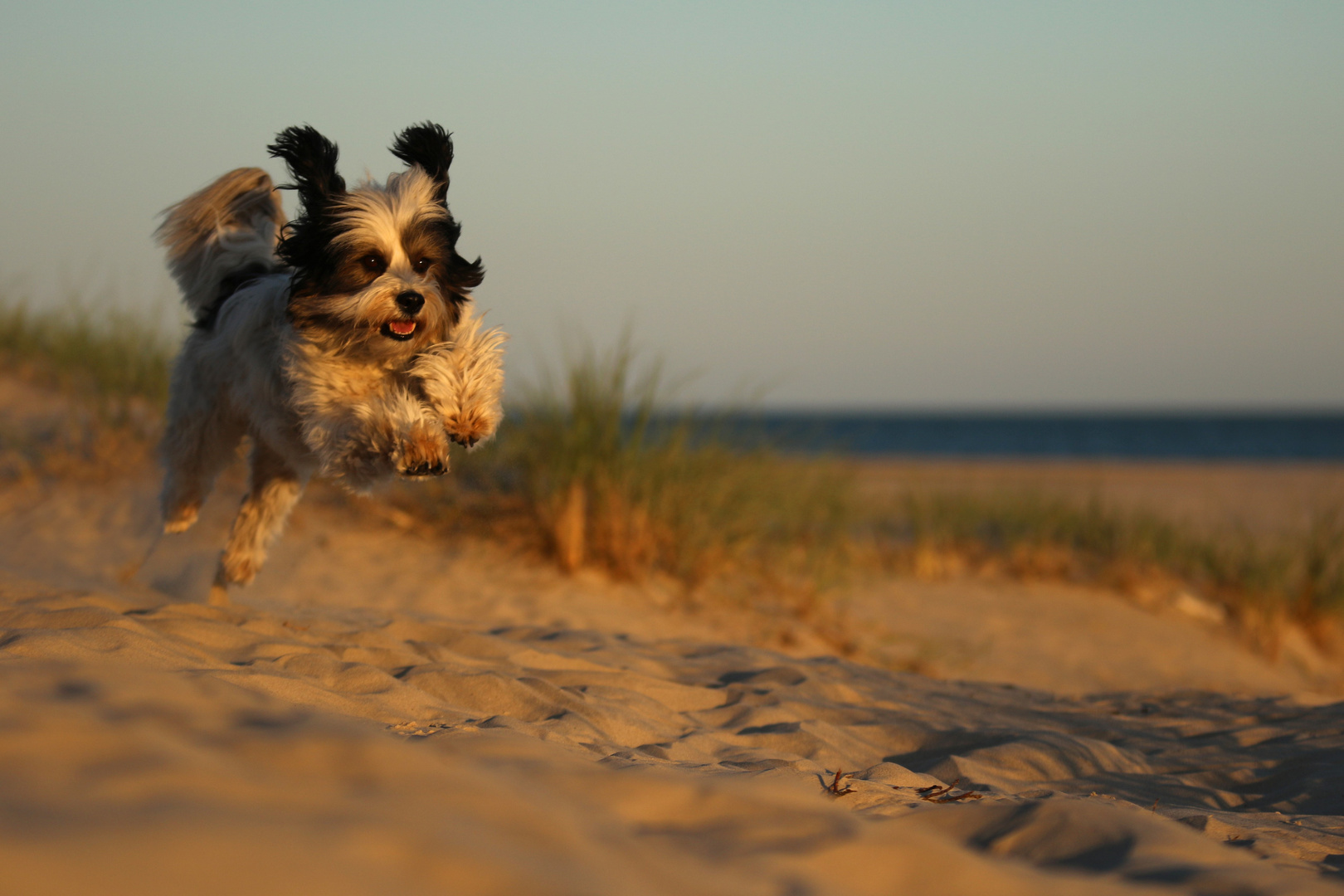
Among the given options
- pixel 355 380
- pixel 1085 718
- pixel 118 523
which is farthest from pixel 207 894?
pixel 118 523

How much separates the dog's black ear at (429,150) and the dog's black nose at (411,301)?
62cm

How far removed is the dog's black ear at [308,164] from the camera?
12.9 feet

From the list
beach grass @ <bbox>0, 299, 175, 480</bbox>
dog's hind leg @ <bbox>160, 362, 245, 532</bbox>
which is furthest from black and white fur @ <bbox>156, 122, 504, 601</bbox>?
beach grass @ <bbox>0, 299, 175, 480</bbox>

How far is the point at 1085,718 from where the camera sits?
457cm

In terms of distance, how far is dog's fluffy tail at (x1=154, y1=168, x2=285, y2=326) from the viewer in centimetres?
491

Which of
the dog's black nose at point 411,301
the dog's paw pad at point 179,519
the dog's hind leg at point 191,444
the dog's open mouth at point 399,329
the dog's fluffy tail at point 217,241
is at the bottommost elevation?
the dog's paw pad at point 179,519

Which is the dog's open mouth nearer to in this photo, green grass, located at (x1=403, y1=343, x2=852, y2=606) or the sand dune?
the sand dune

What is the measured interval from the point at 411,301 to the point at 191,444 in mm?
1830

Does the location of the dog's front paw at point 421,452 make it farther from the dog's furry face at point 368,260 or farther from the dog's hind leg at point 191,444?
the dog's hind leg at point 191,444

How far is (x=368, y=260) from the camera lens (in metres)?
3.87

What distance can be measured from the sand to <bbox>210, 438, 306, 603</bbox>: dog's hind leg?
0.37m

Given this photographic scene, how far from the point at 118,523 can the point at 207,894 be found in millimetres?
7251

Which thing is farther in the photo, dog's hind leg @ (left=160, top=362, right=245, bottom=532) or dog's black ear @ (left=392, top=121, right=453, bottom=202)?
dog's hind leg @ (left=160, top=362, right=245, bottom=532)

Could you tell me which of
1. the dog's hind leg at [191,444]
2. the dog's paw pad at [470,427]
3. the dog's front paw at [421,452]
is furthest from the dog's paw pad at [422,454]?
the dog's hind leg at [191,444]
